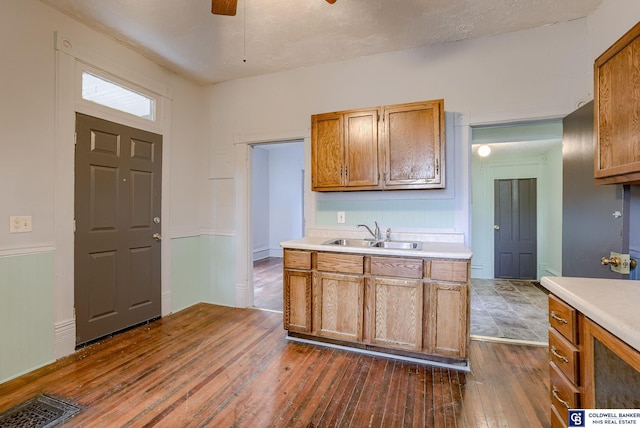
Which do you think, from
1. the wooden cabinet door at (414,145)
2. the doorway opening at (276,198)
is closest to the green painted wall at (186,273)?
the wooden cabinet door at (414,145)

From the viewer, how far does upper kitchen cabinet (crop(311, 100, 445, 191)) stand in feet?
8.77

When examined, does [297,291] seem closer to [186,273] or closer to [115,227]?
[186,273]

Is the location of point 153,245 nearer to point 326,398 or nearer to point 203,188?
point 203,188

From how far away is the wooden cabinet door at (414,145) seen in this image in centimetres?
265

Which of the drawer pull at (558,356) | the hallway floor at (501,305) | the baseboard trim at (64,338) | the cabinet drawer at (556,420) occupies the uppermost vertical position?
the drawer pull at (558,356)

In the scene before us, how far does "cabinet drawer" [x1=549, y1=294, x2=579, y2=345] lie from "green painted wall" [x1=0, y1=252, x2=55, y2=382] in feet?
11.4

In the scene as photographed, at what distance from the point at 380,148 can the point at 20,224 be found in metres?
3.00

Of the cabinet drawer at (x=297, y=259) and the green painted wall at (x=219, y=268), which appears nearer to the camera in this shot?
the cabinet drawer at (x=297, y=259)

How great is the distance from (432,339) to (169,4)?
11.1ft

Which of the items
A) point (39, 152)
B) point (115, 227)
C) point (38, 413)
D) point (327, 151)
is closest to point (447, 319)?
point (327, 151)

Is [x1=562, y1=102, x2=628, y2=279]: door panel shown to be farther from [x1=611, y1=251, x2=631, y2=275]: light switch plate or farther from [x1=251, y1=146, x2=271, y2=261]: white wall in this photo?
[x1=251, y1=146, x2=271, y2=261]: white wall

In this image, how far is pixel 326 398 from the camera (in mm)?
1958

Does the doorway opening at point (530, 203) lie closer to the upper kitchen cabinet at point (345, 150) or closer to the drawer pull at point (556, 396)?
the upper kitchen cabinet at point (345, 150)

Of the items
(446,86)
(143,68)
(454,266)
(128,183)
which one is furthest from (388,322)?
(143,68)
